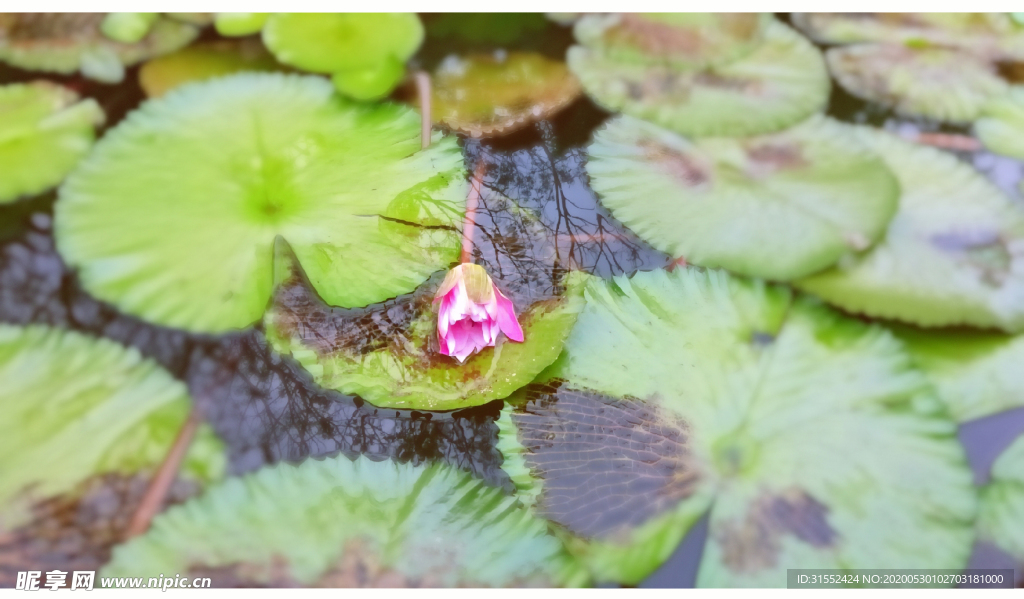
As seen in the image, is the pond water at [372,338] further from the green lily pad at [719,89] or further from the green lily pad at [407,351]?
the green lily pad at [719,89]

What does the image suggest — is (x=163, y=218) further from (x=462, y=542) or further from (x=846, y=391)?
(x=846, y=391)

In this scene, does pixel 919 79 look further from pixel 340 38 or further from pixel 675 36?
pixel 340 38

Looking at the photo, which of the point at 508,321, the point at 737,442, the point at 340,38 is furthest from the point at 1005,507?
the point at 340,38

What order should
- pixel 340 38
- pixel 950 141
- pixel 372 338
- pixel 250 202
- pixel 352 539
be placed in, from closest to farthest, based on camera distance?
1. pixel 352 539
2. pixel 372 338
3. pixel 250 202
4. pixel 950 141
5. pixel 340 38

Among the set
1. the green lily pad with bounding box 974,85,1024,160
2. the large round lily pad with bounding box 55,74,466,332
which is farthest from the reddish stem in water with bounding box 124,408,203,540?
the green lily pad with bounding box 974,85,1024,160

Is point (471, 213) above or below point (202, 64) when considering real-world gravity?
below
